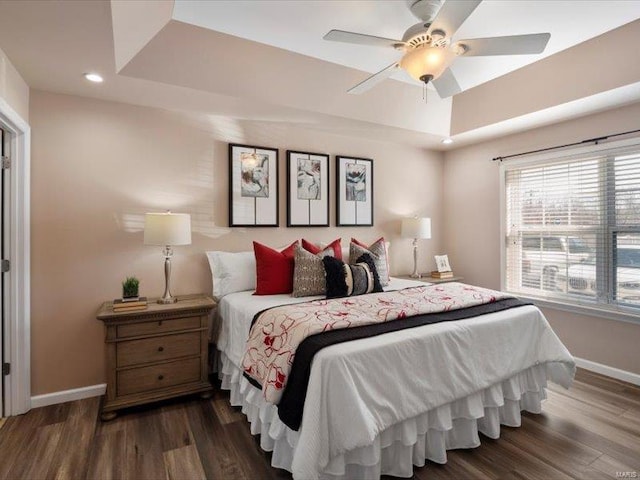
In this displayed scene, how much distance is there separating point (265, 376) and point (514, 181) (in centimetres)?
351

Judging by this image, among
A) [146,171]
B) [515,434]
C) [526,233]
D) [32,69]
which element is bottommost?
[515,434]

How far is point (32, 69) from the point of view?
89.0 inches

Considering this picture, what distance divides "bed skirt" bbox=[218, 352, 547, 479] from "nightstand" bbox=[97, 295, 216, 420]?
459 millimetres

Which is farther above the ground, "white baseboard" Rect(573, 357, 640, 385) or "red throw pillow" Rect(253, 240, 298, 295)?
"red throw pillow" Rect(253, 240, 298, 295)

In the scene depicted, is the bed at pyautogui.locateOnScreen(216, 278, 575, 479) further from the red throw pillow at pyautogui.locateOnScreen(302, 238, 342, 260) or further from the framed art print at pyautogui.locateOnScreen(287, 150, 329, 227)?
the framed art print at pyautogui.locateOnScreen(287, 150, 329, 227)

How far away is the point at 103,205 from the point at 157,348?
1227 mm

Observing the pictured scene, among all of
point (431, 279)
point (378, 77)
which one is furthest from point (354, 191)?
point (378, 77)

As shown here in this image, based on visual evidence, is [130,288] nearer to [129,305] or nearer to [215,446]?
[129,305]

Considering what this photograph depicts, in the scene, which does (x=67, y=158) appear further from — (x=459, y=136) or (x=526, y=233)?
(x=526, y=233)

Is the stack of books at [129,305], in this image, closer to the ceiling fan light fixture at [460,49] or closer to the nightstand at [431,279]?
the ceiling fan light fixture at [460,49]

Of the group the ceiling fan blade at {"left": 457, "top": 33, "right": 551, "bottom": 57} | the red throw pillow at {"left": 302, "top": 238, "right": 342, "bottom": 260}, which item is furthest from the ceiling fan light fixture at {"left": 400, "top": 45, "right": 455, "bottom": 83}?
the red throw pillow at {"left": 302, "top": 238, "right": 342, "bottom": 260}

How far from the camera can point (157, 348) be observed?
2.52 m

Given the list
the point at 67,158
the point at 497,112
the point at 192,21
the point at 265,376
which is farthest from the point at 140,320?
the point at 497,112

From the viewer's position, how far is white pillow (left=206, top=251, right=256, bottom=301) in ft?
9.77
